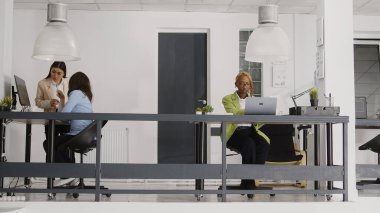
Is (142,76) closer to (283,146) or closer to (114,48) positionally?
(114,48)

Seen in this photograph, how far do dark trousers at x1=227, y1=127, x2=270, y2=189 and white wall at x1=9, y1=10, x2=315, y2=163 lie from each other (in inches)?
111

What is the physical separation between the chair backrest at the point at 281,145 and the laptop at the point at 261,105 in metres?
1.34

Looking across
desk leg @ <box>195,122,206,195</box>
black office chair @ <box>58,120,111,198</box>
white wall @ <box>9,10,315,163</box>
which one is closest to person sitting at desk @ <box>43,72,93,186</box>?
black office chair @ <box>58,120,111,198</box>

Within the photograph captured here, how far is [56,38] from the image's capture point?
5480mm

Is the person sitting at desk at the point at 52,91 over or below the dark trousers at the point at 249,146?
over

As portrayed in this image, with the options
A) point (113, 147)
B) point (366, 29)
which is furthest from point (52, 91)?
point (366, 29)

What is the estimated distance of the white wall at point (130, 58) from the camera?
8.62 m

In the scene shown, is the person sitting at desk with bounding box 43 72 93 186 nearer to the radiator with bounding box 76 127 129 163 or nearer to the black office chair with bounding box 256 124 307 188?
the black office chair with bounding box 256 124 307 188

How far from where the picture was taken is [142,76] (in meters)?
8.71

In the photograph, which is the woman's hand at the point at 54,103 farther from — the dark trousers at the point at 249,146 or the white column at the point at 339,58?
the white column at the point at 339,58

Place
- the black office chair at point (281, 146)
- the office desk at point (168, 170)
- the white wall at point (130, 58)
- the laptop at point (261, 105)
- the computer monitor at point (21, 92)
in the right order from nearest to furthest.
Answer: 1. the office desk at point (168, 170)
2. the laptop at point (261, 105)
3. the computer monitor at point (21, 92)
4. the black office chair at point (281, 146)
5. the white wall at point (130, 58)

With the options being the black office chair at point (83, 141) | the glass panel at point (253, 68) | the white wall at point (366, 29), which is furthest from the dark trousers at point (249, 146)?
the white wall at point (366, 29)

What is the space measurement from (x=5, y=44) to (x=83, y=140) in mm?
1386

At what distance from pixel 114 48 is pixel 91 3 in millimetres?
837
